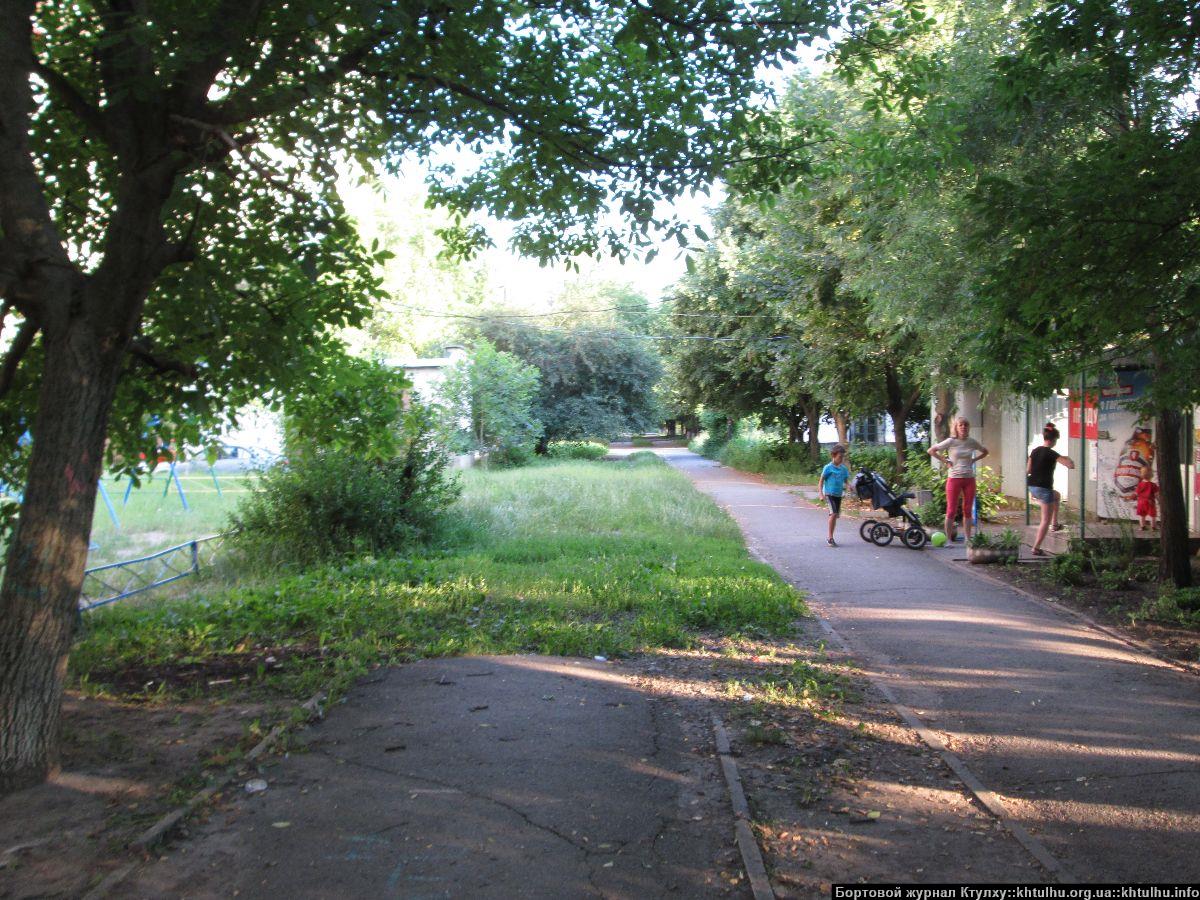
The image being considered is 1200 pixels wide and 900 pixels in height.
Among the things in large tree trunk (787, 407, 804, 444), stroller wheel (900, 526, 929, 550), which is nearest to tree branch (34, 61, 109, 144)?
stroller wheel (900, 526, 929, 550)

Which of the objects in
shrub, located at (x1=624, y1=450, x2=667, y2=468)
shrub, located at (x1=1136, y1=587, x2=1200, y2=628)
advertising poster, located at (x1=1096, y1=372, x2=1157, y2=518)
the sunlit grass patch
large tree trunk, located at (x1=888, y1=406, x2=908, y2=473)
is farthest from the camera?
shrub, located at (x1=624, y1=450, x2=667, y2=468)

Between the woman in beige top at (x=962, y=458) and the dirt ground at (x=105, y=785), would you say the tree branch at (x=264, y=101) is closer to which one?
the dirt ground at (x=105, y=785)

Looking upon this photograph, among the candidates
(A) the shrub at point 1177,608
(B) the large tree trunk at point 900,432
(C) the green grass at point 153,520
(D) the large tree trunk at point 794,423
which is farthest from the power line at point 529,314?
(A) the shrub at point 1177,608

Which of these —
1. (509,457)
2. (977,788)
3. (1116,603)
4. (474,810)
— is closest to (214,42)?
(474,810)

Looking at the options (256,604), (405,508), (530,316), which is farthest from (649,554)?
(530,316)

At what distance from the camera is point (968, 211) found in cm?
1083

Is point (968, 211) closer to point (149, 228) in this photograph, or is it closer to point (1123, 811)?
point (1123, 811)

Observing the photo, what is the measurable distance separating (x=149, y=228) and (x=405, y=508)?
8728 mm

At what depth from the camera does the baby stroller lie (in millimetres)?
14367

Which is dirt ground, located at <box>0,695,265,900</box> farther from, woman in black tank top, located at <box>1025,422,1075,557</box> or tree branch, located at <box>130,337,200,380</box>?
woman in black tank top, located at <box>1025,422,1075,557</box>

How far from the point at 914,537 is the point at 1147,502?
316 centimetres

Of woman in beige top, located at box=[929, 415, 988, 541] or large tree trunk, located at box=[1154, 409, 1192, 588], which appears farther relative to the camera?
woman in beige top, located at box=[929, 415, 988, 541]

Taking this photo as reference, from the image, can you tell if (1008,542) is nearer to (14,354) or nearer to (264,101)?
(264,101)

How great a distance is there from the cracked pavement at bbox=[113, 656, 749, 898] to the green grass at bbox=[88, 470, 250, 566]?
6.34 metres
